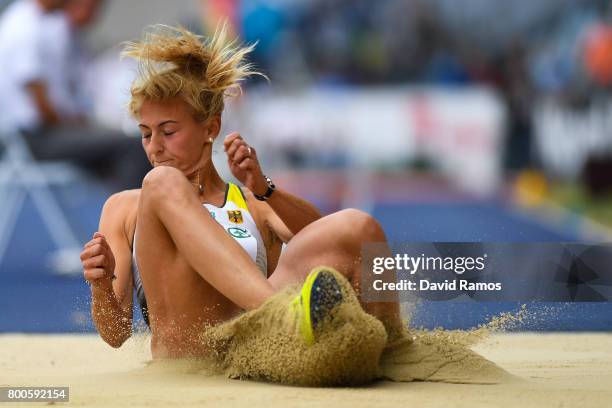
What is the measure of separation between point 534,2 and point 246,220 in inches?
426

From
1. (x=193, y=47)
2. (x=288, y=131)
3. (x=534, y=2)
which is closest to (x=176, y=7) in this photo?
(x=288, y=131)

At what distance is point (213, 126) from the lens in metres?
3.50

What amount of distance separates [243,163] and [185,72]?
37cm

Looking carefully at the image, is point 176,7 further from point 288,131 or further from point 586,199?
point 586,199

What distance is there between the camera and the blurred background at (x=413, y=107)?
11.1 m

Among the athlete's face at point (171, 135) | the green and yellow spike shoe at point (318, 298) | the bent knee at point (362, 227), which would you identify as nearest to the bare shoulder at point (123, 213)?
the athlete's face at point (171, 135)

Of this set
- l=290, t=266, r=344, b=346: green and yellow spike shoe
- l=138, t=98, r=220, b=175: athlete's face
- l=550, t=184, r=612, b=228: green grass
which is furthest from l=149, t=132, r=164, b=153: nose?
l=550, t=184, r=612, b=228: green grass

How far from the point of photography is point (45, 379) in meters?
3.40

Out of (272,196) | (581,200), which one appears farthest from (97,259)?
(581,200)

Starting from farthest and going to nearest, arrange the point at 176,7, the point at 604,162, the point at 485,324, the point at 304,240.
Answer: the point at 604,162, the point at 176,7, the point at 485,324, the point at 304,240

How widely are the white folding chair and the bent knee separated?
6.50 metres

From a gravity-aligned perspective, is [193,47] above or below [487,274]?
above

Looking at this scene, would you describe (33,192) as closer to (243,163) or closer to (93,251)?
(243,163)

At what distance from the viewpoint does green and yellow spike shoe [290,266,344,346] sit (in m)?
2.65
